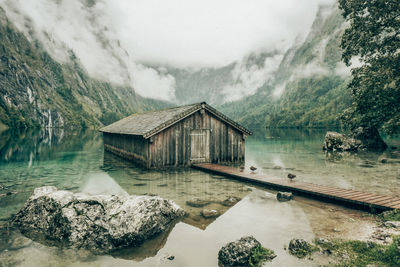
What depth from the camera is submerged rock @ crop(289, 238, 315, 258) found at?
6.95m

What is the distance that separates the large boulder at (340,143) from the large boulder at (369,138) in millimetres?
1312

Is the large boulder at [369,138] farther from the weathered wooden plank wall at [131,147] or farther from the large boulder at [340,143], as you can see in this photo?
the weathered wooden plank wall at [131,147]

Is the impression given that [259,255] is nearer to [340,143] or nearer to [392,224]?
[392,224]

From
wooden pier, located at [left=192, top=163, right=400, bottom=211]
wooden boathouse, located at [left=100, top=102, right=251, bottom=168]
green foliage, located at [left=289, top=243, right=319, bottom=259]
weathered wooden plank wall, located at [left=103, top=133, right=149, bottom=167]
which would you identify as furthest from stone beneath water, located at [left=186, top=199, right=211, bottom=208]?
weathered wooden plank wall, located at [left=103, top=133, right=149, bottom=167]

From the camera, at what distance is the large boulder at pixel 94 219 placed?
802cm

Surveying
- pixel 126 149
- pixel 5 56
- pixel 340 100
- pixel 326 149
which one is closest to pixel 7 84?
pixel 5 56

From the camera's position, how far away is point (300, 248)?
7121 millimetres

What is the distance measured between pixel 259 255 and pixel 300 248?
125 cm

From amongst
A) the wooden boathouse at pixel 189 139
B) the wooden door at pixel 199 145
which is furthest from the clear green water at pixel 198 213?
the wooden door at pixel 199 145

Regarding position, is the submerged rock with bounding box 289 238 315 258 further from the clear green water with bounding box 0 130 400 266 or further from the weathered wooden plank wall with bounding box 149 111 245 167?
the weathered wooden plank wall with bounding box 149 111 245 167

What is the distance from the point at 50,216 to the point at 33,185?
9.08 m

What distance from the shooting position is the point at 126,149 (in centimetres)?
2686

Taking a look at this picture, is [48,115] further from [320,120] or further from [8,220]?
[8,220]

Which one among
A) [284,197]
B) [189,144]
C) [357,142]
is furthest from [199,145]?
[357,142]
